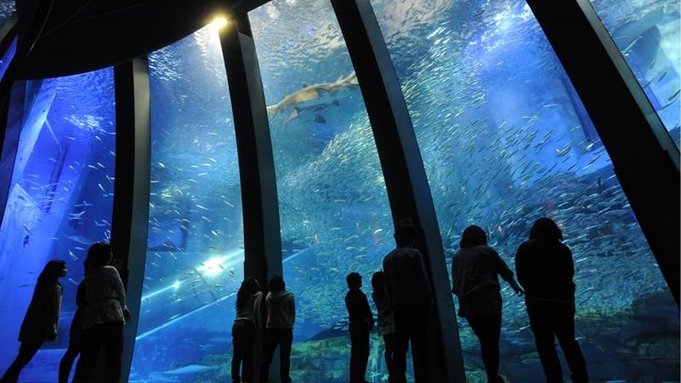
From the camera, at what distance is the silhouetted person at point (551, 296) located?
235cm

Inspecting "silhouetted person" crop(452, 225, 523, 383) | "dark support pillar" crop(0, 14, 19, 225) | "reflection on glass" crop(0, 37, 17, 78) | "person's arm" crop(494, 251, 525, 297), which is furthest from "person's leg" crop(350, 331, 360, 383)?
"dark support pillar" crop(0, 14, 19, 225)

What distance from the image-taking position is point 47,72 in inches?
221

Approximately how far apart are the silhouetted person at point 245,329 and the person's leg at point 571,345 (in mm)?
3120

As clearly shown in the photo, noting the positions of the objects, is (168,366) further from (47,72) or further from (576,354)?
(576,354)

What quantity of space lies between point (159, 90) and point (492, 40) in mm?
7025

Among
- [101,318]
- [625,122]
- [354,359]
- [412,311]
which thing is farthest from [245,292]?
[625,122]

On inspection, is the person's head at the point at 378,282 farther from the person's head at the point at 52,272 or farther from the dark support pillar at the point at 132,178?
the dark support pillar at the point at 132,178

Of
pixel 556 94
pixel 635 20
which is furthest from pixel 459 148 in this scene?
pixel 635 20

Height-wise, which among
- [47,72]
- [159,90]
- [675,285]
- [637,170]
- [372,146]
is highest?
[159,90]

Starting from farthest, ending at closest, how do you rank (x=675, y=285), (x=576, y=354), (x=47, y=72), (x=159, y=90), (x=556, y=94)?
(x=159, y=90), (x=556, y=94), (x=47, y=72), (x=675, y=285), (x=576, y=354)

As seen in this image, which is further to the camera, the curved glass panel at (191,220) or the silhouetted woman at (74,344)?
the curved glass panel at (191,220)

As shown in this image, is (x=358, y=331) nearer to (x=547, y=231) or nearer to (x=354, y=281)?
(x=354, y=281)

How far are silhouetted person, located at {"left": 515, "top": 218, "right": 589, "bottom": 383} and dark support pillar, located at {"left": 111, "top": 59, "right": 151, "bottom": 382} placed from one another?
17.7 ft

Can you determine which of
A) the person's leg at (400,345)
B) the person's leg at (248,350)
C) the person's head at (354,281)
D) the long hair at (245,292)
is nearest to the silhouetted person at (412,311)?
the person's leg at (400,345)
